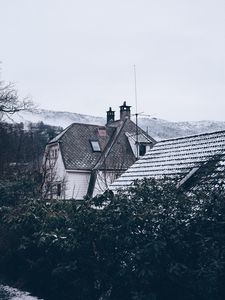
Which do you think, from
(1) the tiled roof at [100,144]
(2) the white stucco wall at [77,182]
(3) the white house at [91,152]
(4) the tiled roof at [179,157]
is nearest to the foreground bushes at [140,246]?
(4) the tiled roof at [179,157]

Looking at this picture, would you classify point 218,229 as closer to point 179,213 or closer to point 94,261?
point 179,213

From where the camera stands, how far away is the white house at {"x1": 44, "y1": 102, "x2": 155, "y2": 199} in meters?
36.9

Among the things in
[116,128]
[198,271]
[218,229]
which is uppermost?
[116,128]

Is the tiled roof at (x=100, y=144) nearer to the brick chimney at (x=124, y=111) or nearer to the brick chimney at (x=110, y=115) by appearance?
the brick chimney at (x=124, y=111)

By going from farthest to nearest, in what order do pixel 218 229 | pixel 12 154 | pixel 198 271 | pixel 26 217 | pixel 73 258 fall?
pixel 12 154
pixel 26 217
pixel 73 258
pixel 218 229
pixel 198 271

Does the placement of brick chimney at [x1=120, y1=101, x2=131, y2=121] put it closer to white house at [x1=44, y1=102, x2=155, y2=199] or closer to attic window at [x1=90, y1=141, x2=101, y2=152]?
white house at [x1=44, y1=102, x2=155, y2=199]

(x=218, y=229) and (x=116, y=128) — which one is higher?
(x=116, y=128)

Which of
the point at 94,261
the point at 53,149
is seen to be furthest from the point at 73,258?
the point at 53,149

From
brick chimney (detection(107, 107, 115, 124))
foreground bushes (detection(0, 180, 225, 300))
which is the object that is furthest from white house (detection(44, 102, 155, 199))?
foreground bushes (detection(0, 180, 225, 300))

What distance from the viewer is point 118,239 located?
8953 mm

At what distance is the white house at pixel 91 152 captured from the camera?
36875 mm

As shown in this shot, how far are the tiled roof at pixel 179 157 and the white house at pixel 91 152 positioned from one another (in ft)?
60.7

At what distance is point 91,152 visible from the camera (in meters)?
39.3

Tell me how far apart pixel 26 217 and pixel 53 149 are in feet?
92.5
